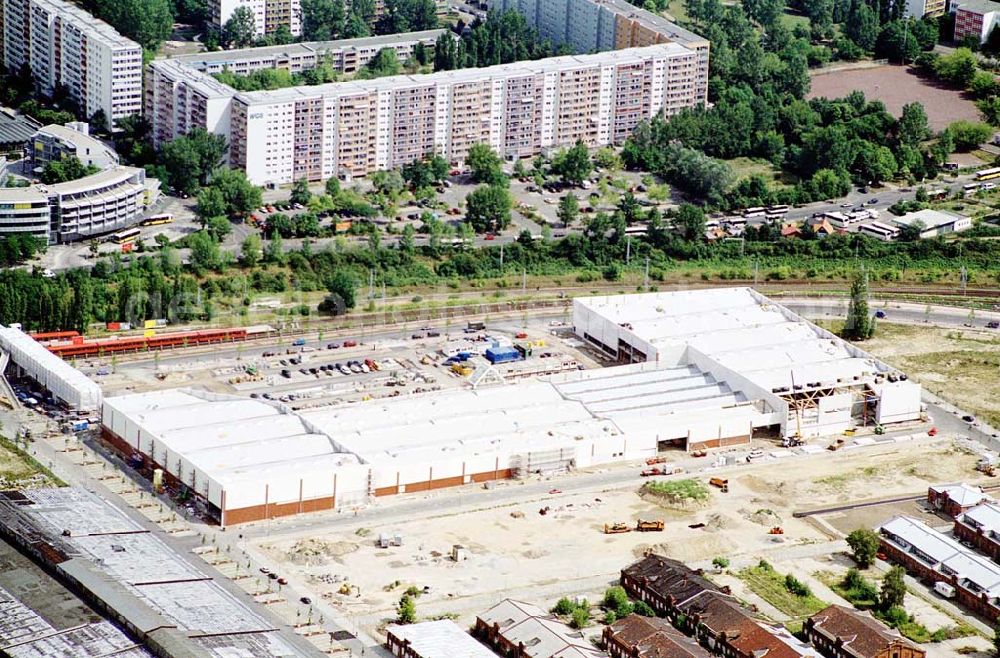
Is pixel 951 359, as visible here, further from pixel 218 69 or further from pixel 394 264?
pixel 218 69

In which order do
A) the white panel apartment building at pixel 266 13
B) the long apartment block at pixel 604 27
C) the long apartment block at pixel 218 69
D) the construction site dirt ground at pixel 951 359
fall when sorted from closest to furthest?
1. the construction site dirt ground at pixel 951 359
2. the long apartment block at pixel 218 69
3. the long apartment block at pixel 604 27
4. the white panel apartment building at pixel 266 13

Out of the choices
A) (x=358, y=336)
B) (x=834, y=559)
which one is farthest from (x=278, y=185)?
(x=834, y=559)

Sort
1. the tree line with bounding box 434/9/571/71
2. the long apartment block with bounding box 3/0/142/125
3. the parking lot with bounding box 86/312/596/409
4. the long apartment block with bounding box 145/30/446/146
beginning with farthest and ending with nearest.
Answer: the tree line with bounding box 434/9/571/71, the long apartment block with bounding box 3/0/142/125, the long apartment block with bounding box 145/30/446/146, the parking lot with bounding box 86/312/596/409

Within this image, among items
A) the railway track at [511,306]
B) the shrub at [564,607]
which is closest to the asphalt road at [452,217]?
the railway track at [511,306]

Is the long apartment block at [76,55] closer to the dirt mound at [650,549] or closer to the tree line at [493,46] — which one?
the tree line at [493,46]

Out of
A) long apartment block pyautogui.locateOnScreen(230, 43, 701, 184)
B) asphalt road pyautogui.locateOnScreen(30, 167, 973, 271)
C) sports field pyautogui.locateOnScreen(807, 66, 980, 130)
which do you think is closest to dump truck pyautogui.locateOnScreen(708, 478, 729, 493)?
asphalt road pyautogui.locateOnScreen(30, 167, 973, 271)

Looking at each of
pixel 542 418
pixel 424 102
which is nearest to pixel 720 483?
pixel 542 418

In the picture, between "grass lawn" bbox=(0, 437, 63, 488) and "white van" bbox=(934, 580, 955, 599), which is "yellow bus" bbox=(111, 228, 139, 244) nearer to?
"grass lawn" bbox=(0, 437, 63, 488)
